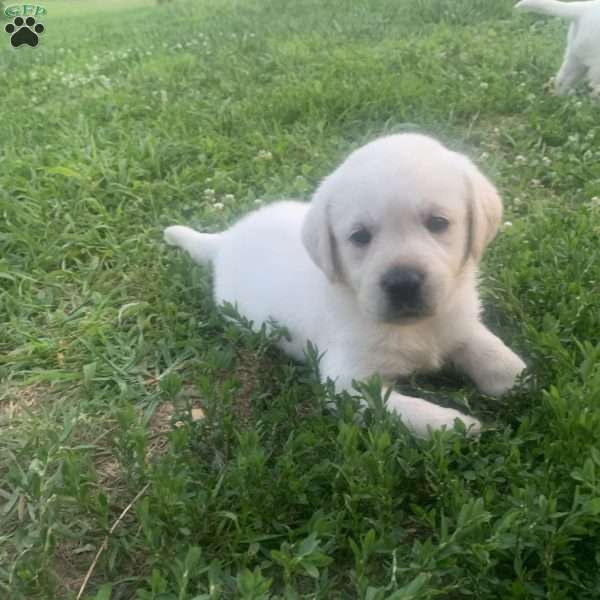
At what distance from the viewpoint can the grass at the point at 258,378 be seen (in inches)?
76.7

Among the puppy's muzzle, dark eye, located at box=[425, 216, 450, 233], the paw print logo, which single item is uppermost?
dark eye, located at box=[425, 216, 450, 233]

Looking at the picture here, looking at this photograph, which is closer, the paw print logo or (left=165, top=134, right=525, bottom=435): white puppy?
(left=165, top=134, right=525, bottom=435): white puppy

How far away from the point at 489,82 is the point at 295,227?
313 cm

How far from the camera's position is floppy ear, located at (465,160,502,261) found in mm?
2689

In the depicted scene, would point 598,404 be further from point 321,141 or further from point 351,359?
point 321,141

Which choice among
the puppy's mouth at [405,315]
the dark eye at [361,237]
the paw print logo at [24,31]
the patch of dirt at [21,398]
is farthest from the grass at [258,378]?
the paw print logo at [24,31]

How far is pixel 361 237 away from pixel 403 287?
0.27 m

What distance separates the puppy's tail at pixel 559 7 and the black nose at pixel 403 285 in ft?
14.3

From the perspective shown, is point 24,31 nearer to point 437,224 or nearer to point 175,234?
point 175,234

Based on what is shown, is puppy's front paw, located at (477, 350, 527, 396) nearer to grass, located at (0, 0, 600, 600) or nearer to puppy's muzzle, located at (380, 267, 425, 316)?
grass, located at (0, 0, 600, 600)

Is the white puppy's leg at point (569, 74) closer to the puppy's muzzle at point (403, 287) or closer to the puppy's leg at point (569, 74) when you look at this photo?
the puppy's leg at point (569, 74)

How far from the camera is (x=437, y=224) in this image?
2600 mm

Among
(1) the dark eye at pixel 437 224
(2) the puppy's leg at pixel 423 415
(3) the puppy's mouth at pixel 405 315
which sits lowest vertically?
(2) the puppy's leg at pixel 423 415

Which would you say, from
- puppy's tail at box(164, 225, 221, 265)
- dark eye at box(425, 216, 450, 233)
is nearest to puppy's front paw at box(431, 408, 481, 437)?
dark eye at box(425, 216, 450, 233)
